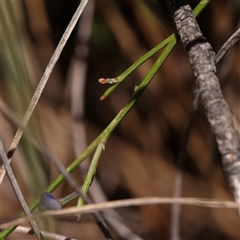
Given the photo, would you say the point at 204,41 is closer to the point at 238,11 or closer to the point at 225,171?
the point at 225,171

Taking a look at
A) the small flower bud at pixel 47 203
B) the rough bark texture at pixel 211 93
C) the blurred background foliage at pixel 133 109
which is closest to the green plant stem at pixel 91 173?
the small flower bud at pixel 47 203

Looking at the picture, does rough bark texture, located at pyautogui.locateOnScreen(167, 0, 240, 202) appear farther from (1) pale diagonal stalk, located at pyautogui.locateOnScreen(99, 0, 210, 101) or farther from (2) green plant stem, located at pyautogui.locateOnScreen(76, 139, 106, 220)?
(2) green plant stem, located at pyautogui.locateOnScreen(76, 139, 106, 220)

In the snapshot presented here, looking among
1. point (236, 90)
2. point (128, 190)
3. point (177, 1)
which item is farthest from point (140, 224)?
point (177, 1)

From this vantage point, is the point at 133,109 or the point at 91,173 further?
the point at 133,109

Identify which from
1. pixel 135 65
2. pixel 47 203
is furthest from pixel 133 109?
pixel 47 203

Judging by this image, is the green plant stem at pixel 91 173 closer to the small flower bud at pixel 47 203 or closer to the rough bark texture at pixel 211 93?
the small flower bud at pixel 47 203

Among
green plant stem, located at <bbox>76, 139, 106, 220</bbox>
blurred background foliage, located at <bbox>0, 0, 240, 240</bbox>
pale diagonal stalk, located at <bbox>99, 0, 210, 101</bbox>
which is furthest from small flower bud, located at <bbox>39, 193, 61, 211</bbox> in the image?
blurred background foliage, located at <bbox>0, 0, 240, 240</bbox>

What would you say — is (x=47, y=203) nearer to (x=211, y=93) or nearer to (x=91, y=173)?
(x=91, y=173)

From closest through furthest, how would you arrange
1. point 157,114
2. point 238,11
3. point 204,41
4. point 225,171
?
point 225,171 < point 204,41 < point 238,11 < point 157,114
